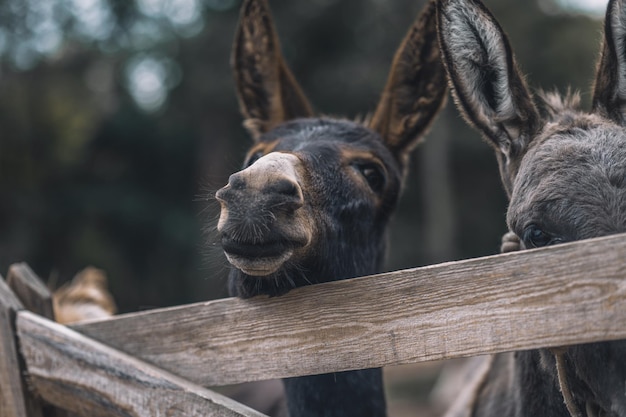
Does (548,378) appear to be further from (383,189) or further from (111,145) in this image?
(111,145)

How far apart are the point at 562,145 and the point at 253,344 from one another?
116 cm

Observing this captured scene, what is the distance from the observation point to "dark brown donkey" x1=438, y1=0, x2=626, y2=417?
6.15 feet

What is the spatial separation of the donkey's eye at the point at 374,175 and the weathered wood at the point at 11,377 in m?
1.54

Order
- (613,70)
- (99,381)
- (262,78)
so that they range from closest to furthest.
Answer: (613,70), (99,381), (262,78)

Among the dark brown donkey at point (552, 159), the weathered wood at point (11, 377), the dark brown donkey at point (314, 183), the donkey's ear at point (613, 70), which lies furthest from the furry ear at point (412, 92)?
the weathered wood at point (11, 377)

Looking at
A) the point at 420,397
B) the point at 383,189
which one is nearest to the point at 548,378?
the point at 383,189

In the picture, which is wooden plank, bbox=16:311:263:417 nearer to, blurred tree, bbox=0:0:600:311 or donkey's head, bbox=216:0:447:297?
donkey's head, bbox=216:0:447:297

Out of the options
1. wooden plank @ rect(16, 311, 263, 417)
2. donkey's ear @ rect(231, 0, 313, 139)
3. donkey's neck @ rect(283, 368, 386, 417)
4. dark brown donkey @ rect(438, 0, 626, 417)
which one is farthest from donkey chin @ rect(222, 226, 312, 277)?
donkey's ear @ rect(231, 0, 313, 139)

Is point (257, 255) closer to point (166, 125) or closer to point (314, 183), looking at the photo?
point (314, 183)

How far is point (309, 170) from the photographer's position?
2504 mm

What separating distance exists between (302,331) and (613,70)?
130cm

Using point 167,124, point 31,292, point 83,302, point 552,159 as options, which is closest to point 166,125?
point 167,124

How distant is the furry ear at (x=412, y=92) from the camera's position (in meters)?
3.35

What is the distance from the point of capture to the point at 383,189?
9.96ft
